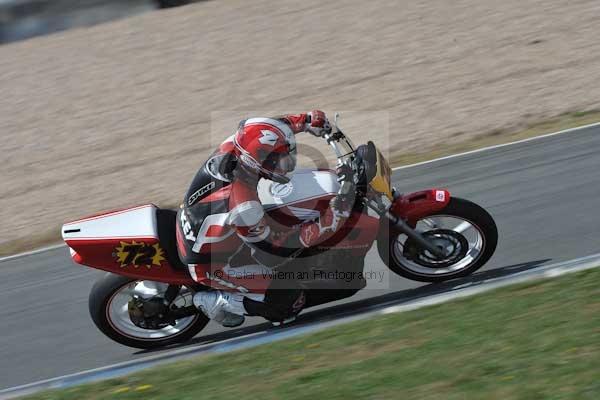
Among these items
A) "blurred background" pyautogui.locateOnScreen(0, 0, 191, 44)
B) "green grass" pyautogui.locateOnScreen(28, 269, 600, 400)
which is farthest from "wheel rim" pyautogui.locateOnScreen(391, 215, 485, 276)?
"blurred background" pyautogui.locateOnScreen(0, 0, 191, 44)

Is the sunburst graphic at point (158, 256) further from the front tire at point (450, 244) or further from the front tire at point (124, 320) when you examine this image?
the front tire at point (450, 244)

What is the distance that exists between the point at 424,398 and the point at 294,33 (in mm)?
11352

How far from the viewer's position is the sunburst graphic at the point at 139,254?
638 centimetres

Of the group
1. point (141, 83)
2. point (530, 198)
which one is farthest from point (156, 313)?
point (141, 83)

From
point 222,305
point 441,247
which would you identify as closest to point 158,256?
point 222,305

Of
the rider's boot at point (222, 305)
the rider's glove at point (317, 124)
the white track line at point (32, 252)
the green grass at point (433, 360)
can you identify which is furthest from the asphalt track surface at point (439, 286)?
the rider's glove at point (317, 124)

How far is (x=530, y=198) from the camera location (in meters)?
8.27

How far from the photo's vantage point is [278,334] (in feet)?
21.5

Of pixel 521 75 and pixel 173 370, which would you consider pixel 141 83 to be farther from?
pixel 173 370

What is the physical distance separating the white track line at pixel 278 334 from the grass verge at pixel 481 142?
3502 millimetres

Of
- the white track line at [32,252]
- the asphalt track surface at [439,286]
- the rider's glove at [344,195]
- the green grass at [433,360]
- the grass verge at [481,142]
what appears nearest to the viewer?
the green grass at [433,360]

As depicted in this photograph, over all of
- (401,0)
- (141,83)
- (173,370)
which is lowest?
(173,370)

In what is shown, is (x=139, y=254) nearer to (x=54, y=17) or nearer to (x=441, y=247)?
(x=441, y=247)

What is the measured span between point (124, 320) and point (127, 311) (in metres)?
0.08
